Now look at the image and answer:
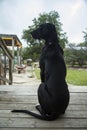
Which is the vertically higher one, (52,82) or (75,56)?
(75,56)

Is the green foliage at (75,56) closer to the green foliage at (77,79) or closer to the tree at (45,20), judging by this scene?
the tree at (45,20)

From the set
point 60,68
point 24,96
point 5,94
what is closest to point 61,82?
point 60,68

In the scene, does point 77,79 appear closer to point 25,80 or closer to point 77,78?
point 77,78

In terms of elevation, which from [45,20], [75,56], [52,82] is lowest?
[52,82]

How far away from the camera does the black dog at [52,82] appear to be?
7.27 ft

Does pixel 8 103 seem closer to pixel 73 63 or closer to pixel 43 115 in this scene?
pixel 43 115

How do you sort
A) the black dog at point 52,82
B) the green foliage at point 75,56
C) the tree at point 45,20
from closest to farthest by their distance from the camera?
the black dog at point 52,82, the green foliage at point 75,56, the tree at point 45,20

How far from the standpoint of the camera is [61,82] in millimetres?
2250

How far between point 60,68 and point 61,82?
0.46 feet

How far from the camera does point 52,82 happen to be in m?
2.23

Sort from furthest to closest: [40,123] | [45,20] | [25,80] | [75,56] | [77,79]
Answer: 1. [75,56]
2. [45,20]
3. [25,80]
4. [77,79]
5. [40,123]

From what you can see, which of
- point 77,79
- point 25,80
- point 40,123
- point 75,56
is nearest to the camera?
point 40,123

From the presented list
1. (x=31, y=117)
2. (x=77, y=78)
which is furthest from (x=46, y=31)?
(x=77, y=78)

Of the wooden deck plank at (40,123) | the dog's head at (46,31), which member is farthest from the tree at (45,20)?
the wooden deck plank at (40,123)
